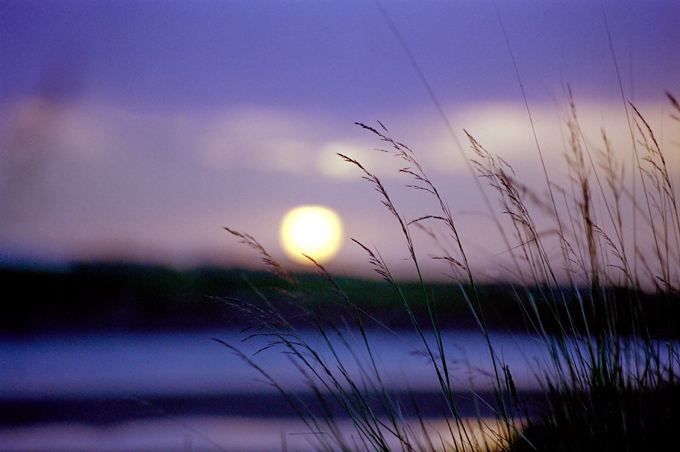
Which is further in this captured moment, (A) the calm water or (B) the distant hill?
(B) the distant hill

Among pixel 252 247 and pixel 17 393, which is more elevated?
pixel 252 247

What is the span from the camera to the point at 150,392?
10.4ft

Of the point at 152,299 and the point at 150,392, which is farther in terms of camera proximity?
the point at 152,299

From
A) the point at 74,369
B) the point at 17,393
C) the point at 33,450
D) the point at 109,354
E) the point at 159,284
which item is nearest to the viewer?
the point at 33,450

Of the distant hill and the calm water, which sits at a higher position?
the distant hill

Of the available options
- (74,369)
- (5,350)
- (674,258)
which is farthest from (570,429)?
(5,350)

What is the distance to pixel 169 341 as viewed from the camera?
15.6 feet

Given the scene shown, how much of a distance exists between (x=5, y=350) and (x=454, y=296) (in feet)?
17.3

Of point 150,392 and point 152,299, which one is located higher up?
point 152,299

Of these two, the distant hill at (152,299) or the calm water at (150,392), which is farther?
the distant hill at (152,299)

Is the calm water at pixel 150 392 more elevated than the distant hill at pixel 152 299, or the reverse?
the distant hill at pixel 152 299

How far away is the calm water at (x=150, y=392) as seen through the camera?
7.97 ft

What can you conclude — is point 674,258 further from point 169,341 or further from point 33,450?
point 169,341

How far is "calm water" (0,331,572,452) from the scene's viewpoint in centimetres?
243
